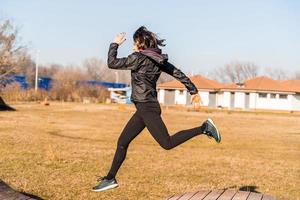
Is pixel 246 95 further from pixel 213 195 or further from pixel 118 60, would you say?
pixel 118 60

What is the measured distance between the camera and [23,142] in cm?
1420

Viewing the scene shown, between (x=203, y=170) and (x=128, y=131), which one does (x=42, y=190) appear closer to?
(x=128, y=131)

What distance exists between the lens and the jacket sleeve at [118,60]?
19.3 feet

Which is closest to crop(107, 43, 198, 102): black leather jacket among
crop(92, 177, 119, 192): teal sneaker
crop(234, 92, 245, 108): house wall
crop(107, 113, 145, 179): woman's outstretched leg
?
crop(107, 113, 145, 179): woman's outstretched leg

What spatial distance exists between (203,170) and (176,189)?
2.39 m

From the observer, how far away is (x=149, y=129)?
6082 millimetres

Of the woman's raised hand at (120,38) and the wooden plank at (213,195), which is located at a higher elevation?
the woman's raised hand at (120,38)

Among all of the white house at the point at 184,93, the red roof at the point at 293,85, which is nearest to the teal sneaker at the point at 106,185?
the red roof at the point at 293,85

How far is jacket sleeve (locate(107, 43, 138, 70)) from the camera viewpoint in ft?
19.3

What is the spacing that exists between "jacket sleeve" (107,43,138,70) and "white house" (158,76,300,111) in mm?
66757

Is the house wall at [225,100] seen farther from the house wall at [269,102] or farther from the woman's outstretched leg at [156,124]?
the woman's outstretched leg at [156,124]

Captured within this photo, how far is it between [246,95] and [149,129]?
68.3 meters

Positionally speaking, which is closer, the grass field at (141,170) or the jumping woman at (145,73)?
the jumping woman at (145,73)

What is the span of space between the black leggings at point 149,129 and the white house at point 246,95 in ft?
218
